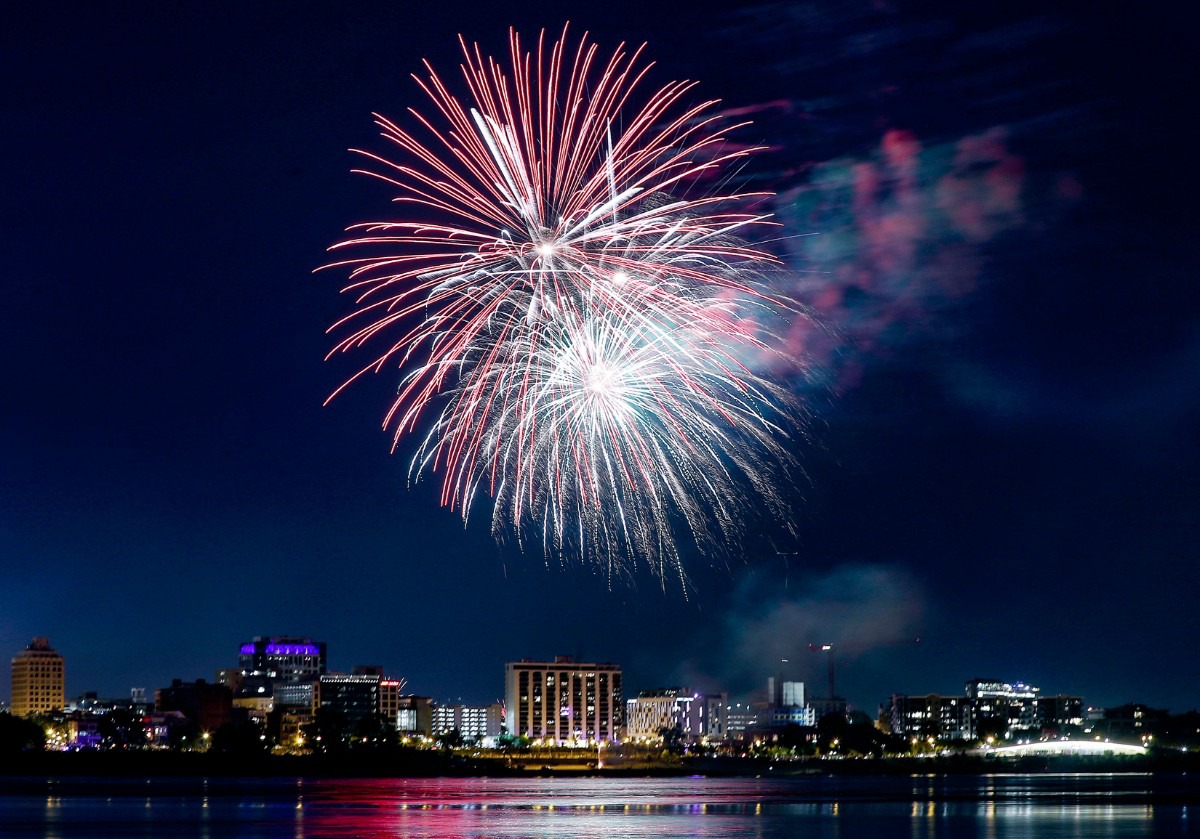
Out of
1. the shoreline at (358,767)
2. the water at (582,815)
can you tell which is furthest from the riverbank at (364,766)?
the water at (582,815)

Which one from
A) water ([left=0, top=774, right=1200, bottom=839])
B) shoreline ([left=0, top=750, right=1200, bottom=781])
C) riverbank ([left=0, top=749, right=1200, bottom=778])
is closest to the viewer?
water ([left=0, top=774, right=1200, bottom=839])

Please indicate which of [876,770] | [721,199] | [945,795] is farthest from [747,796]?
[876,770]

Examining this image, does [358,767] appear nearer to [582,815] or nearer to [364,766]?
[364,766]

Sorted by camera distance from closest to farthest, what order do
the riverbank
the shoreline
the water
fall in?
the water → the shoreline → the riverbank

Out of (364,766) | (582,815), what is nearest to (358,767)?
(364,766)

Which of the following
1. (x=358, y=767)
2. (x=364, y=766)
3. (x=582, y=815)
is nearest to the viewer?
(x=582, y=815)

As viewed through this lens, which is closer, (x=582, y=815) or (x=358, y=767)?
(x=582, y=815)

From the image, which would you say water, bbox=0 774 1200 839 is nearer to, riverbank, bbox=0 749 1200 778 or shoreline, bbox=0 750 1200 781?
shoreline, bbox=0 750 1200 781

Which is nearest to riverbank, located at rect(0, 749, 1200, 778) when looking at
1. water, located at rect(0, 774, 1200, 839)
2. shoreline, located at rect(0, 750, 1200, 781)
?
shoreline, located at rect(0, 750, 1200, 781)

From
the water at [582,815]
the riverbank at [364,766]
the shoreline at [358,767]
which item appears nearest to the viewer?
the water at [582,815]

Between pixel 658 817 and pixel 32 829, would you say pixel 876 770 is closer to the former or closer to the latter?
pixel 658 817

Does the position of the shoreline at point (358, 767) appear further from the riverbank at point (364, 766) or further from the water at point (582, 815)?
the water at point (582, 815)

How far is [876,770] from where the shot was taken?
198 metres

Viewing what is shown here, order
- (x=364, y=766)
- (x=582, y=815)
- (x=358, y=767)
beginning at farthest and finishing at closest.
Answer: (x=364, y=766) → (x=358, y=767) → (x=582, y=815)
